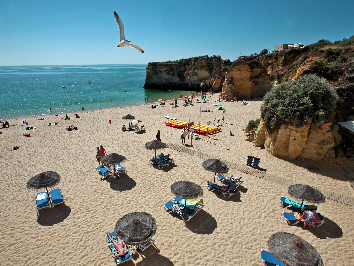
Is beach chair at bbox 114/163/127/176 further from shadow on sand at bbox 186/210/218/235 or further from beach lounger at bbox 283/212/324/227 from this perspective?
beach lounger at bbox 283/212/324/227

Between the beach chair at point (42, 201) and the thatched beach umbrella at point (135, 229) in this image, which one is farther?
the beach chair at point (42, 201)

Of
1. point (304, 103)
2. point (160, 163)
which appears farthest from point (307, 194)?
point (160, 163)

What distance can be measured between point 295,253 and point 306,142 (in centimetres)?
901

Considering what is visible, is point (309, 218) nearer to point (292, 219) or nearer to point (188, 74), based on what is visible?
point (292, 219)

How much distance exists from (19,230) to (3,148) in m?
11.9

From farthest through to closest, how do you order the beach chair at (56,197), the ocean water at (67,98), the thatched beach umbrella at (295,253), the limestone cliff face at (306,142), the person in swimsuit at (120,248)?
the ocean water at (67,98), the limestone cliff face at (306,142), the beach chair at (56,197), the person in swimsuit at (120,248), the thatched beach umbrella at (295,253)

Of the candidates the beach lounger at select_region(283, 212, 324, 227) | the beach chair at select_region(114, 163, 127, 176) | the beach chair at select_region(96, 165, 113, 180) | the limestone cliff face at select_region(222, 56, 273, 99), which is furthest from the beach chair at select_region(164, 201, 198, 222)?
the limestone cliff face at select_region(222, 56, 273, 99)

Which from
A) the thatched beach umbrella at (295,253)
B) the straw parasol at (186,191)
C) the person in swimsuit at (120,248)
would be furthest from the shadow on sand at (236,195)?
the person in swimsuit at (120,248)

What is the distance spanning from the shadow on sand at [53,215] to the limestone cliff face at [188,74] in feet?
145

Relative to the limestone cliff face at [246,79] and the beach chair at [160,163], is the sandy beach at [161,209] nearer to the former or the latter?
the beach chair at [160,163]

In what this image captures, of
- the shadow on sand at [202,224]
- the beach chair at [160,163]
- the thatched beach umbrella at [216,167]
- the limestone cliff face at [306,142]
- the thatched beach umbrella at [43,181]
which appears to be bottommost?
the shadow on sand at [202,224]

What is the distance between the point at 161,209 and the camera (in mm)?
8625

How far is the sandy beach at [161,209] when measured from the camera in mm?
6605

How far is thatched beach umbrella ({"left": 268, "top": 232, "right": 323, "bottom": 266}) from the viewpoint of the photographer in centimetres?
520
